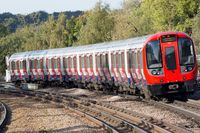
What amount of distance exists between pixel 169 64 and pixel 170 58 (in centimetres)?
25

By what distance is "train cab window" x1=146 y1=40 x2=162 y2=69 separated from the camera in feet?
65.3

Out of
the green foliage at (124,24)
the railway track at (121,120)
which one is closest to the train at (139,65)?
the railway track at (121,120)

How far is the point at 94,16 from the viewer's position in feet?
250

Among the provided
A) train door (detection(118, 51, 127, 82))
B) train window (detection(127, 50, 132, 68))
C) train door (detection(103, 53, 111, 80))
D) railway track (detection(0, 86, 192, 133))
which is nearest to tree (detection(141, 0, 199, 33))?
train door (detection(103, 53, 111, 80))

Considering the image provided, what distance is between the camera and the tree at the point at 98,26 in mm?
74438

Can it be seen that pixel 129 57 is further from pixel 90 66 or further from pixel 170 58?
pixel 90 66

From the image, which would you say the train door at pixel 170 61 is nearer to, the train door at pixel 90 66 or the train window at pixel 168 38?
the train window at pixel 168 38

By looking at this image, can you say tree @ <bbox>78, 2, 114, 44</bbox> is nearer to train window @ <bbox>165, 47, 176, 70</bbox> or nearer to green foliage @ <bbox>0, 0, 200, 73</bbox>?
green foliage @ <bbox>0, 0, 200, 73</bbox>

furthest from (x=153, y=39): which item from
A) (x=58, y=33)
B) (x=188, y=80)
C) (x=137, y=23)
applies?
(x=58, y=33)

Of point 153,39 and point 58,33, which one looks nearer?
point 153,39

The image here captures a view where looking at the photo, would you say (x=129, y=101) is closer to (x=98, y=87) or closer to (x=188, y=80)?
(x=188, y=80)

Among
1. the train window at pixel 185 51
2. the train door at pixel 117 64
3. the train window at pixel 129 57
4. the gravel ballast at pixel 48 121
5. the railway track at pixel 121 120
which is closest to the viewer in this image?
the railway track at pixel 121 120

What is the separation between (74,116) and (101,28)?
5740cm

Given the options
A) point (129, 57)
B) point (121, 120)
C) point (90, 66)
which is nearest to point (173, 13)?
point (90, 66)
